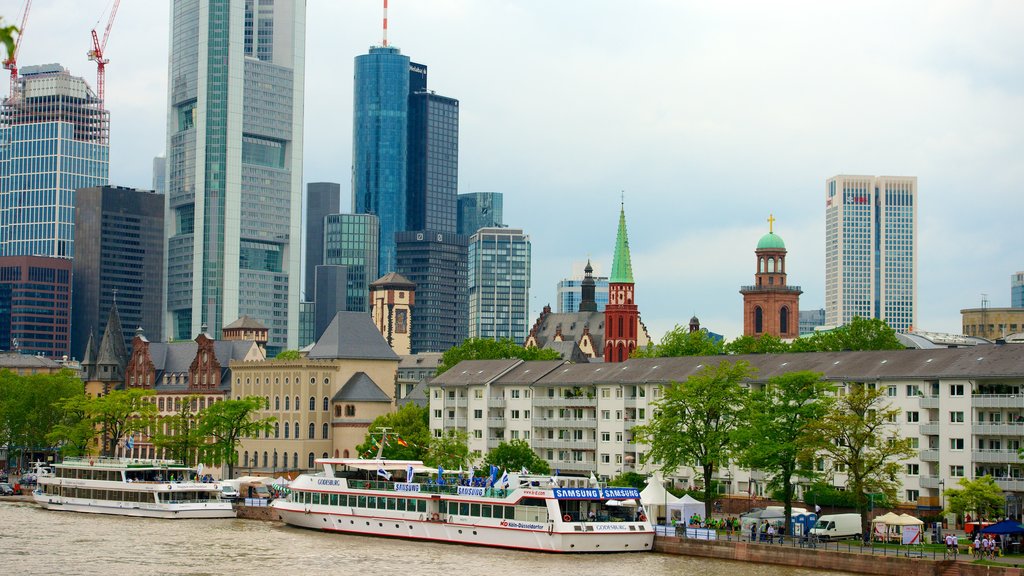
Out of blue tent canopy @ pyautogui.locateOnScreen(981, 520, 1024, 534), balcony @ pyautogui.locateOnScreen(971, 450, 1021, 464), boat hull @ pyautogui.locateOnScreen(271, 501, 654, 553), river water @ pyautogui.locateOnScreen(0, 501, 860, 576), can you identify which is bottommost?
river water @ pyautogui.locateOnScreen(0, 501, 860, 576)

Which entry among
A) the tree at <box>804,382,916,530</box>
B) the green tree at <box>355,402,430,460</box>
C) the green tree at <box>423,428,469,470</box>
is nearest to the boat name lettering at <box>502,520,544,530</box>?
the tree at <box>804,382,916,530</box>

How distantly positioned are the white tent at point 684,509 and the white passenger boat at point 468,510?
11.8 meters

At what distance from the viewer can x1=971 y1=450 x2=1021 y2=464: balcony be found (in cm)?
12169

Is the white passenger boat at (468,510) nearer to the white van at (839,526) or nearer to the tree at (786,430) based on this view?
the tree at (786,430)

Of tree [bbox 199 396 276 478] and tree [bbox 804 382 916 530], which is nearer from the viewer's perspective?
tree [bbox 804 382 916 530]

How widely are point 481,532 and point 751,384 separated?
3931 centimetres

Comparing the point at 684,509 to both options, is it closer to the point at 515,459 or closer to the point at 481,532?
the point at 481,532

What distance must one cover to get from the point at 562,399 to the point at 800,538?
65074mm

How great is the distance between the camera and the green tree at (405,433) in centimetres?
16900

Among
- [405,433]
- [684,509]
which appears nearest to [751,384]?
[684,509]

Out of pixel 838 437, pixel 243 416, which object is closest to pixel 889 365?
pixel 838 437

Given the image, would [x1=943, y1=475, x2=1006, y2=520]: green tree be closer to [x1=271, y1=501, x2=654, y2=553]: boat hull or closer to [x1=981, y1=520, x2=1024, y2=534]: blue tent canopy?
[x1=981, y1=520, x2=1024, y2=534]: blue tent canopy

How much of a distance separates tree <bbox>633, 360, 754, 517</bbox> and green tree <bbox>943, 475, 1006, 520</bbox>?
Answer: 67.9 ft

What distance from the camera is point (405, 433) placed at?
180 meters
